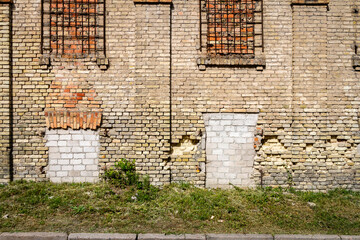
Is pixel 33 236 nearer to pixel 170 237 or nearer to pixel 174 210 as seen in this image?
pixel 170 237

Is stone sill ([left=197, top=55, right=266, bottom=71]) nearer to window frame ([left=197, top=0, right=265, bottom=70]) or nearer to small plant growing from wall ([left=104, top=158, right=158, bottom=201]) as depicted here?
window frame ([left=197, top=0, right=265, bottom=70])

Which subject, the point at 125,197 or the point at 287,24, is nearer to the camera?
the point at 125,197

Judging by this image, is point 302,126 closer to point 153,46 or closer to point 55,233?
point 153,46

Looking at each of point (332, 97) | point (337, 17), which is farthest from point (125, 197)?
point (337, 17)

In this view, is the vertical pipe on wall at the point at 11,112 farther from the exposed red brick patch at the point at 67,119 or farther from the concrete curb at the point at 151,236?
the concrete curb at the point at 151,236

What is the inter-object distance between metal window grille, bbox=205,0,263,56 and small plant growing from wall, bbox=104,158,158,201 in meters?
3.30

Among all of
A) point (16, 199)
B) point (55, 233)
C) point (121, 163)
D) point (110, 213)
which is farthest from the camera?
point (121, 163)

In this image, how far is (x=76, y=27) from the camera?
5.38 meters

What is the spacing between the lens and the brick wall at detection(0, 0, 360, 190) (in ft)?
17.3

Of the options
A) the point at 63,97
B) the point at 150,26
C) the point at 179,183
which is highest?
the point at 150,26

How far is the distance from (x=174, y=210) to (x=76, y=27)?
4.67 metres

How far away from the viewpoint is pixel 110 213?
4301mm

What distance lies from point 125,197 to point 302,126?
14.1ft

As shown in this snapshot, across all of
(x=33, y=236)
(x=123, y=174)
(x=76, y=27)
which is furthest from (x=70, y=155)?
(x=76, y=27)
